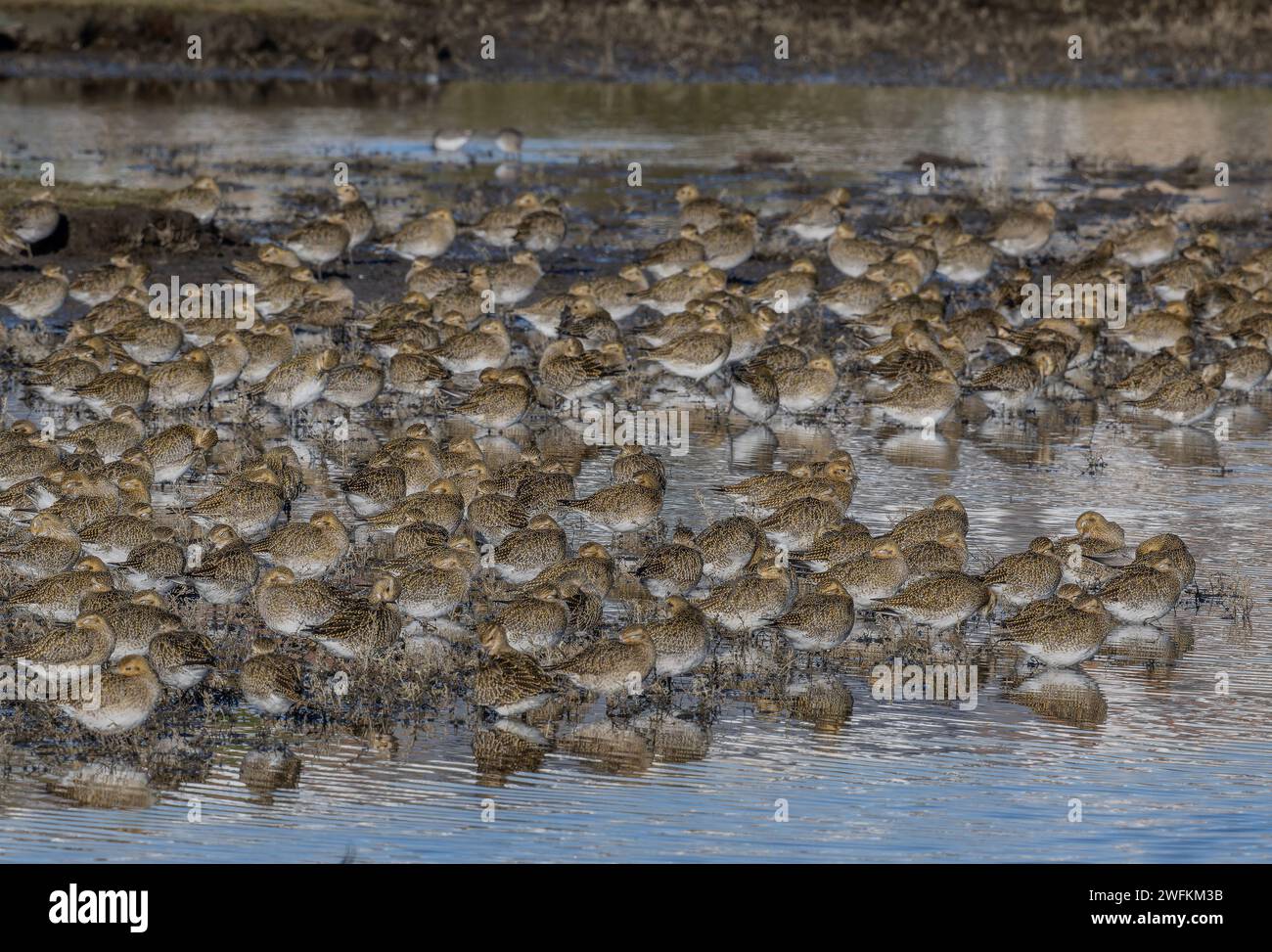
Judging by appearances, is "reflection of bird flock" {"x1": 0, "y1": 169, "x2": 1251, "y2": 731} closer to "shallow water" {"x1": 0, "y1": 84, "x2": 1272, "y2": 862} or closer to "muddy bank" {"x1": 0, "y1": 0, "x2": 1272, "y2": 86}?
"shallow water" {"x1": 0, "y1": 84, "x2": 1272, "y2": 862}

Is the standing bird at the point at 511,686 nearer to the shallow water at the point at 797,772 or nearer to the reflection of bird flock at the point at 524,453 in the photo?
the reflection of bird flock at the point at 524,453

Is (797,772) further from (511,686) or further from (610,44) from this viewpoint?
(610,44)

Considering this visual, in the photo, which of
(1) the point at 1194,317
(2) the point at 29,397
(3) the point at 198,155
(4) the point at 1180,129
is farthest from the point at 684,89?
(2) the point at 29,397

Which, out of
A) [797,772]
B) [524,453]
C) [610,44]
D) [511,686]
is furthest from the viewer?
[610,44]

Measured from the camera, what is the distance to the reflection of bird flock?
1395 cm

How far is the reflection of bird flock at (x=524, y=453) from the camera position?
13.9 meters

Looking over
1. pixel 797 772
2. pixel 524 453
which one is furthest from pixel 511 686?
pixel 524 453

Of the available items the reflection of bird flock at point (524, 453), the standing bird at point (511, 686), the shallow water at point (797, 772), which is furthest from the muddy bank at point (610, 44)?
the standing bird at point (511, 686)

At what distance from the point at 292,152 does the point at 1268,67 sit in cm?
2673

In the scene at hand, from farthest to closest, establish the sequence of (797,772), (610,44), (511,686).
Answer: (610,44), (511,686), (797,772)

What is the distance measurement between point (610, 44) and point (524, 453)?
37.0 meters

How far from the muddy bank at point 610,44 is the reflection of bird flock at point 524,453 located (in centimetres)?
2400

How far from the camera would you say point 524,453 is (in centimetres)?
1845

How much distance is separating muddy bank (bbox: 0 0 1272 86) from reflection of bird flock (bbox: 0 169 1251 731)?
78.7ft
